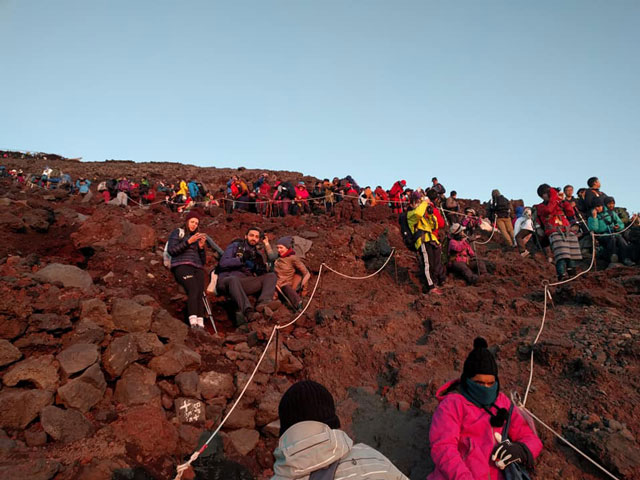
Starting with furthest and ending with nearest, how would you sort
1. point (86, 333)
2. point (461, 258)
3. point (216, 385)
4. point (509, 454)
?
point (461, 258)
point (216, 385)
point (86, 333)
point (509, 454)

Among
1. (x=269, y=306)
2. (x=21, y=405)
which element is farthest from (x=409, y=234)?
(x=21, y=405)

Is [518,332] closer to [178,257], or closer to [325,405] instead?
[325,405]

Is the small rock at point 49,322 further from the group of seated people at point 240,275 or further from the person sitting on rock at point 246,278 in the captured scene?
the person sitting on rock at point 246,278

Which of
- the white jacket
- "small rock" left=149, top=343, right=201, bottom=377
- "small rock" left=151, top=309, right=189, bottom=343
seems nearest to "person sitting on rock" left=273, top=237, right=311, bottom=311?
"small rock" left=151, top=309, right=189, bottom=343

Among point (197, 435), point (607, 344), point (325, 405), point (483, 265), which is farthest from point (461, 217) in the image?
point (325, 405)

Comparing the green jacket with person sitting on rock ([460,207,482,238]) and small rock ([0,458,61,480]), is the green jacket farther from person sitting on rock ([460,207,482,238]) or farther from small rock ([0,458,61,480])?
small rock ([0,458,61,480])

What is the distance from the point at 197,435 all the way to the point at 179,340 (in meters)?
1.61

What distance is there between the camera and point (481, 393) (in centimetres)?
333

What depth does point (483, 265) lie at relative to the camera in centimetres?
989

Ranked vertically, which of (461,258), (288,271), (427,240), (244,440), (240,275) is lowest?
(244,440)

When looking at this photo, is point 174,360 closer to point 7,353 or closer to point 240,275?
point 7,353

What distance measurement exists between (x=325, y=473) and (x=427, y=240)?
291 inches

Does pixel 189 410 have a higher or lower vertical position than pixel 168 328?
lower

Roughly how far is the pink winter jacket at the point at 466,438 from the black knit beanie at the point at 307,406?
4.83 feet
